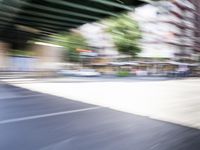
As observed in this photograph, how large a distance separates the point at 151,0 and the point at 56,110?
2.45 meters

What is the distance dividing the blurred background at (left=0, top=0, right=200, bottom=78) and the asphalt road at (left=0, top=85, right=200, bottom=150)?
1121 mm

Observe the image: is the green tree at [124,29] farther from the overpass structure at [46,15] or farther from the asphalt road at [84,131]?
the asphalt road at [84,131]

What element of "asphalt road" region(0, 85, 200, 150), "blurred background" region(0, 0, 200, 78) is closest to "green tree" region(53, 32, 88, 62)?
"blurred background" region(0, 0, 200, 78)

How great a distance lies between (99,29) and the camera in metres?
0.34

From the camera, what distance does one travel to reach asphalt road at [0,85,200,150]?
166 cm

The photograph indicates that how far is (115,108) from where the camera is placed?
112 inches

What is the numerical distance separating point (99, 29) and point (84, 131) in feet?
5.46

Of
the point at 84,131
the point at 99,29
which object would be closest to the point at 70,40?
the point at 99,29

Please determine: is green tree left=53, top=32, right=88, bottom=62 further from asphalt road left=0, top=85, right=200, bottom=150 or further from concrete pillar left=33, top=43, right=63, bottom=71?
asphalt road left=0, top=85, right=200, bottom=150

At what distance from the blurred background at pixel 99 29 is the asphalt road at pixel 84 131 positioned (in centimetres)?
112

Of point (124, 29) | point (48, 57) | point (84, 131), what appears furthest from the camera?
point (84, 131)

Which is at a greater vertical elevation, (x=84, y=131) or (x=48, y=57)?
(x=48, y=57)

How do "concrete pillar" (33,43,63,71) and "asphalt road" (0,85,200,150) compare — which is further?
"asphalt road" (0,85,200,150)

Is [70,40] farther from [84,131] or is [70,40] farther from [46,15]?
[84,131]
